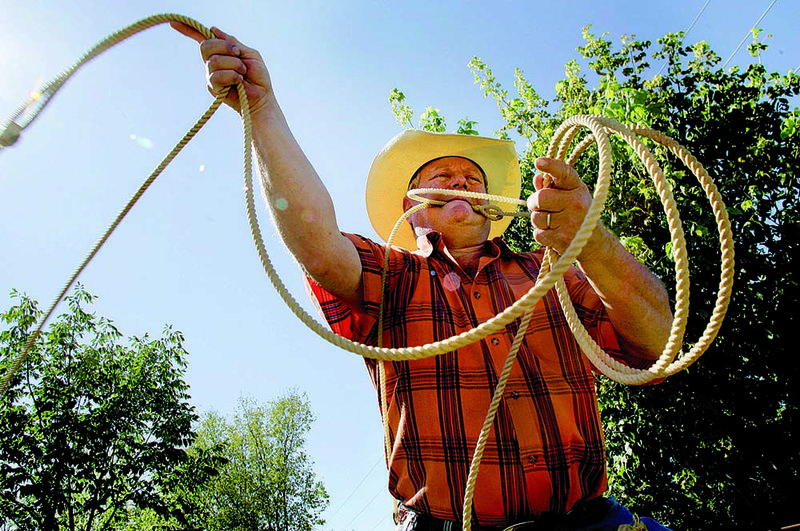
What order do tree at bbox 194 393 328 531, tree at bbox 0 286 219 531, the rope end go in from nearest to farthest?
the rope end → tree at bbox 0 286 219 531 → tree at bbox 194 393 328 531

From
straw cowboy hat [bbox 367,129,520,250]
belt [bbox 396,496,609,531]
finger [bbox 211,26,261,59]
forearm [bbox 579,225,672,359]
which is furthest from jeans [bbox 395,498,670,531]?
straw cowboy hat [bbox 367,129,520,250]

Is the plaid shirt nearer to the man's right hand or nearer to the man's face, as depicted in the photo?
the man's face

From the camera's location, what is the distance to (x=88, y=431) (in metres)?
8.75

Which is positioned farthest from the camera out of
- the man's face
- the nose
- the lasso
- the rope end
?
the nose

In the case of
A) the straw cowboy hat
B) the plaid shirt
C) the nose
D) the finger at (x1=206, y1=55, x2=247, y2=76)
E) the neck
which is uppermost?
the straw cowboy hat

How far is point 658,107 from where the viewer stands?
20.3 feet

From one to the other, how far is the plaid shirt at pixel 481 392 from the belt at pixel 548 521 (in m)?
0.02

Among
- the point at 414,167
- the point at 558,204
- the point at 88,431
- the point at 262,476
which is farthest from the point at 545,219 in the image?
the point at 262,476

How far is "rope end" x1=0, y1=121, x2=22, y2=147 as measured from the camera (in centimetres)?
136

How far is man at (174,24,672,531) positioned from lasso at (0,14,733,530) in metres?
0.17

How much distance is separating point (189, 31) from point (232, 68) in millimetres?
190

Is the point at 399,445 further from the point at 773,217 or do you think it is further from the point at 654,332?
the point at 773,217

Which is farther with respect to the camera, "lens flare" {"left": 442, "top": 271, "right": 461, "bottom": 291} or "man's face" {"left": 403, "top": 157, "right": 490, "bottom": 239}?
"man's face" {"left": 403, "top": 157, "right": 490, "bottom": 239}

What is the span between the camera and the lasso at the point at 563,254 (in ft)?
3.89
